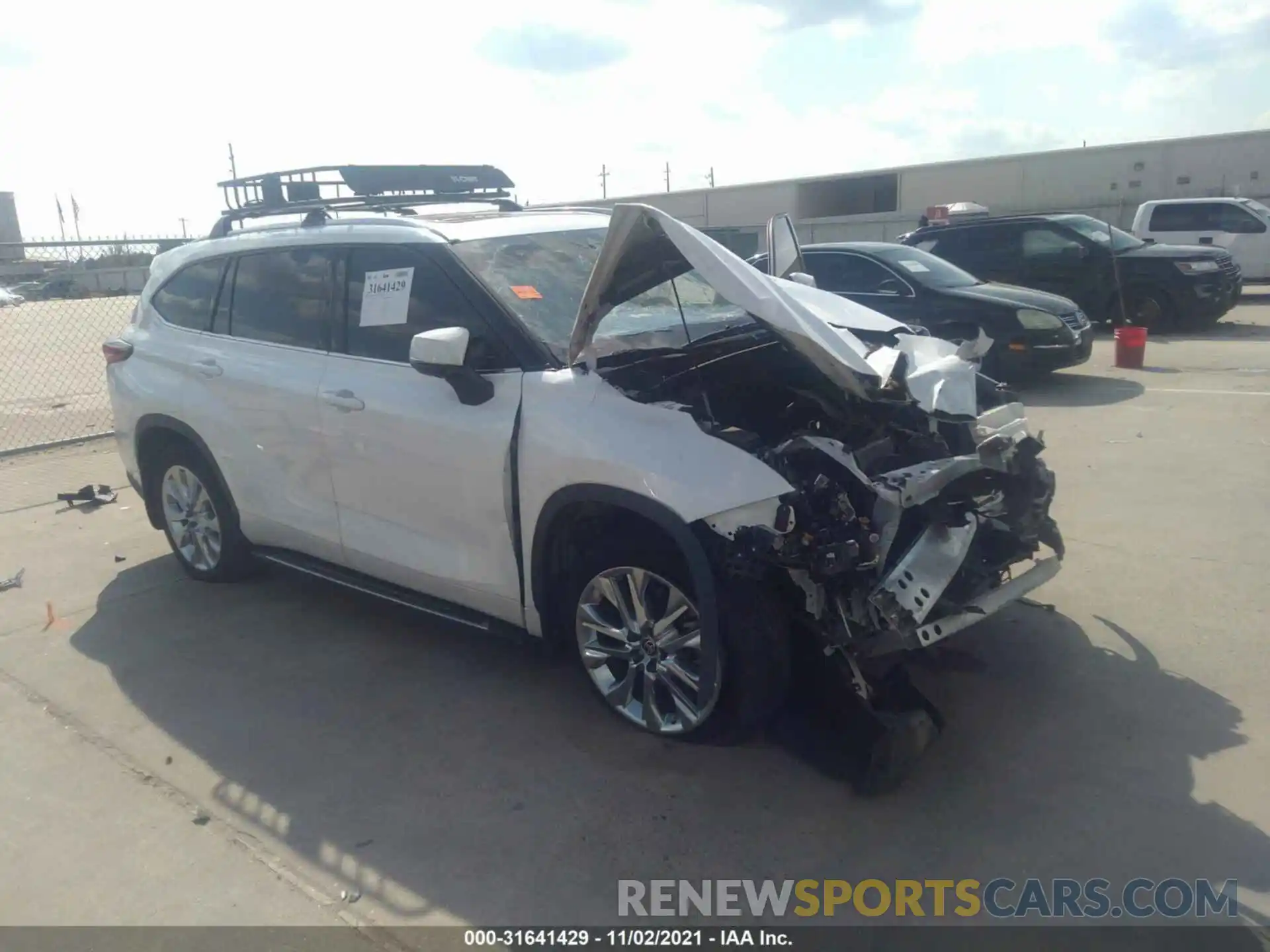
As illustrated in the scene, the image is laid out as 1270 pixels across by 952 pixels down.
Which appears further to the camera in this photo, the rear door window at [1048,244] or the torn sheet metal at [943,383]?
the rear door window at [1048,244]

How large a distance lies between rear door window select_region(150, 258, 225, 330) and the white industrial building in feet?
62.6

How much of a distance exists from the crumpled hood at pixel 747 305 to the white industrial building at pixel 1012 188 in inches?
802

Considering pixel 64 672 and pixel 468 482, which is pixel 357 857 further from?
pixel 64 672

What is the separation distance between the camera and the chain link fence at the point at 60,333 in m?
10.0

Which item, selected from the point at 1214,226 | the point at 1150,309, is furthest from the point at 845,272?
the point at 1214,226

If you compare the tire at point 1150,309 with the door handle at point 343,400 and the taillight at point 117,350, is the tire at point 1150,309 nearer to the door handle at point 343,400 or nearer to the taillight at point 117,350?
the door handle at point 343,400

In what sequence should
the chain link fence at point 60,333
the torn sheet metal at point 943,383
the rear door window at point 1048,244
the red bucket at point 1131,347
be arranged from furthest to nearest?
the rear door window at point 1048,244 < the red bucket at point 1131,347 < the chain link fence at point 60,333 < the torn sheet metal at point 943,383

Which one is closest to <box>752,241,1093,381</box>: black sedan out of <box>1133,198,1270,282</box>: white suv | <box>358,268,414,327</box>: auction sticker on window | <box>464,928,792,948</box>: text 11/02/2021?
<box>358,268,414,327</box>: auction sticker on window

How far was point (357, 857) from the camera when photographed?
Result: 131 inches

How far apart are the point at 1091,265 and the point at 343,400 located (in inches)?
518

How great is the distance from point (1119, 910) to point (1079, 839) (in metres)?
0.30

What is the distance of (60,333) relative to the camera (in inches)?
846

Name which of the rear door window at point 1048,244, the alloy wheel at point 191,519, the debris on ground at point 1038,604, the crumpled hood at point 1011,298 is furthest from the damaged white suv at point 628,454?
the rear door window at point 1048,244

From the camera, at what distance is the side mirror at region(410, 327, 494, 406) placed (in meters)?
3.86
